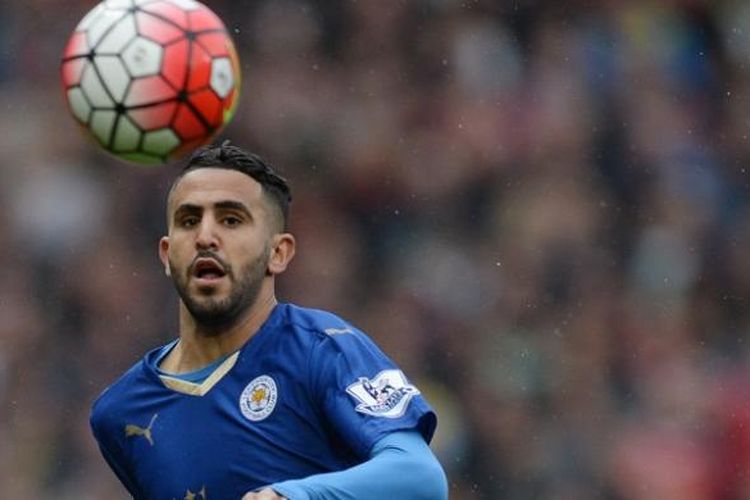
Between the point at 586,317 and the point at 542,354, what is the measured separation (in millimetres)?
309

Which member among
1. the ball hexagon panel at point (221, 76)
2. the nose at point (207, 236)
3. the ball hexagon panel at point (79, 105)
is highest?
the ball hexagon panel at point (221, 76)

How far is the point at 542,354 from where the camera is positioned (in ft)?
30.5

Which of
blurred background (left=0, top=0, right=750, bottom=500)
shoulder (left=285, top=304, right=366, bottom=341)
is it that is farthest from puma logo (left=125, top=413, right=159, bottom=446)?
blurred background (left=0, top=0, right=750, bottom=500)

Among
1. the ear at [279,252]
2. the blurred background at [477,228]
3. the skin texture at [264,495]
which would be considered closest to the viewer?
the skin texture at [264,495]

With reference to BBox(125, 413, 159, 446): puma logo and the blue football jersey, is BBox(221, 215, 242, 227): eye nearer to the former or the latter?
the blue football jersey

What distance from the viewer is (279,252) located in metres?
4.97

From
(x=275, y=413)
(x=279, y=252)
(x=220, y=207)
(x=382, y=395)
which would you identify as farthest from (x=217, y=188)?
(x=382, y=395)

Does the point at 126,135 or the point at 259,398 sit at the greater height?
the point at 126,135

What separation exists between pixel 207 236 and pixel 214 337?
0.28 metres

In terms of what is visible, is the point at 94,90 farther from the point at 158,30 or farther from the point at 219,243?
the point at 219,243

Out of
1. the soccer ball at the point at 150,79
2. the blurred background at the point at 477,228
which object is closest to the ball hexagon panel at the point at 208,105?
the soccer ball at the point at 150,79

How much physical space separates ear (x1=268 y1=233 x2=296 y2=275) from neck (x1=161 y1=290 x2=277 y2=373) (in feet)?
0.23

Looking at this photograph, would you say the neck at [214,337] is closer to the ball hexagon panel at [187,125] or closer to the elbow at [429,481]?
the ball hexagon panel at [187,125]

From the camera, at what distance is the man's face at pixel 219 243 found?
4824 millimetres
